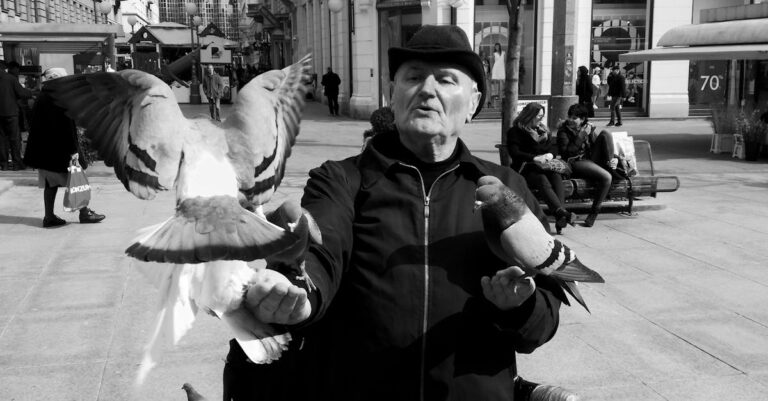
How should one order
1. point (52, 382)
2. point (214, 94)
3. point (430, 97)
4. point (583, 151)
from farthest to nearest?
point (214, 94)
point (583, 151)
point (52, 382)
point (430, 97)

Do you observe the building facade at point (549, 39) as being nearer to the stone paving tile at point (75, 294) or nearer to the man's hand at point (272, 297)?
the stone paving tile at point (75, 294)

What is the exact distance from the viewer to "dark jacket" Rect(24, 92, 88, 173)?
941 centimetres

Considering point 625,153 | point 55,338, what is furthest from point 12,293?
point 625,153

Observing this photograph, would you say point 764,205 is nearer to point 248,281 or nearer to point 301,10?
point 248,281

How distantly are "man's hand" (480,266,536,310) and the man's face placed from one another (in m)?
0.57

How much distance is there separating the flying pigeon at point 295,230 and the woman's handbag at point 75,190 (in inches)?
326

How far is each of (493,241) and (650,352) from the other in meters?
3.72

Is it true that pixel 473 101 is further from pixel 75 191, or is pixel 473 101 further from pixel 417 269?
pixel 75 191

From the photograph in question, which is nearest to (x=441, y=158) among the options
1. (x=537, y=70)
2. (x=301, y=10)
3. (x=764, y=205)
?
(x=764, y=205)

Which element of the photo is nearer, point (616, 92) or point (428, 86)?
point (428, 86)

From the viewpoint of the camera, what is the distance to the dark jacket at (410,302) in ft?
7.43

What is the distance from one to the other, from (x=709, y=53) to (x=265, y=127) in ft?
54.8

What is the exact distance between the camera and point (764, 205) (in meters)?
10.9

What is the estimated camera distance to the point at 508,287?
2064mm
